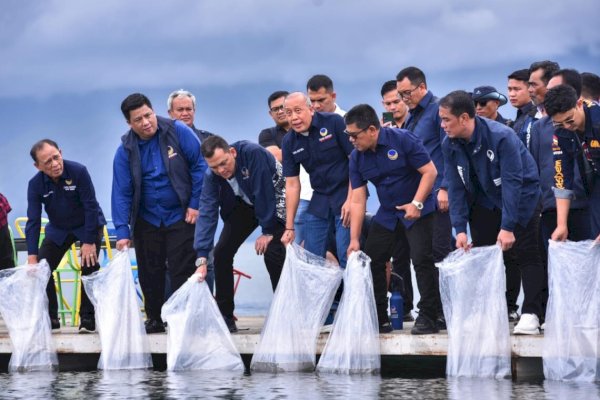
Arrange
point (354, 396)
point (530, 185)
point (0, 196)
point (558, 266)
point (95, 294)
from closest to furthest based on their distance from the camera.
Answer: point (354, 396) < point (558, 266) < point (530, 185) < point (95, 294) < point (0, 196)

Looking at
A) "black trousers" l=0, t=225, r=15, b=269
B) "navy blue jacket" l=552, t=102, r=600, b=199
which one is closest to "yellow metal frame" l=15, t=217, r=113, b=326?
"black trousers" l=0, t=225, r=15, b=269

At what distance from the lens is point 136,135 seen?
30.5 feet

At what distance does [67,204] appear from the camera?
376 inches

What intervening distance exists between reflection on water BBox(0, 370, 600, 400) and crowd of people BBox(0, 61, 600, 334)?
0.65m

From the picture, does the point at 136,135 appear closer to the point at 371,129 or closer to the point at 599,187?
the point at 371,129

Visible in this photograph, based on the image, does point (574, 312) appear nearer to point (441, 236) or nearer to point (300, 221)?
point (441, 236)

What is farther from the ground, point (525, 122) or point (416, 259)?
point (525, 122)

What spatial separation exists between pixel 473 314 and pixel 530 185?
98cm

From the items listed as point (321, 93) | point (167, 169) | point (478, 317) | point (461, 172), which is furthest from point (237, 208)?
point (478, 317)

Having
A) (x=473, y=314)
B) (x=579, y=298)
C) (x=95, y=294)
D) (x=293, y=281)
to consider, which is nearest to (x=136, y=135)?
(x=95, y=294)

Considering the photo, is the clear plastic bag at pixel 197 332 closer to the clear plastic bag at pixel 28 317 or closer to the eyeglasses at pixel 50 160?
the clear plastic bag at pixel 28 317

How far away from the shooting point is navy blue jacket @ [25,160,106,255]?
376 inches

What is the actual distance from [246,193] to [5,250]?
2587 mm

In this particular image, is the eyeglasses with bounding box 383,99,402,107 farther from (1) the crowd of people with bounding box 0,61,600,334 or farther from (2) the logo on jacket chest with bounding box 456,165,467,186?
(2) the logo on jacket chest with bounding box 456,165,467,186
